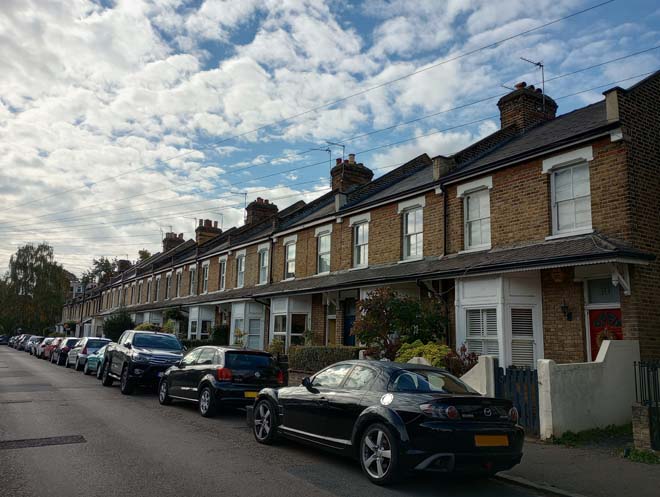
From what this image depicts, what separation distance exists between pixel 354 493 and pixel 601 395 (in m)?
6.13

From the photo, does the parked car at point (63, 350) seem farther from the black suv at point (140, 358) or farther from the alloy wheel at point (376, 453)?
the alloy wheel at point (376, 453)

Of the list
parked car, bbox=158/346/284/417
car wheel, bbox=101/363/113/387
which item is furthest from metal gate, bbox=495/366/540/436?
car wheel, bbox=101/363/113/387

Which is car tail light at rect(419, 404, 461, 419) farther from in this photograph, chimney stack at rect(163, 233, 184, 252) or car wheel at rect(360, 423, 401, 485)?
chimney stack at rect(163, 233, 184, 252)

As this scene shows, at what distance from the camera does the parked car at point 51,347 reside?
1221 inches

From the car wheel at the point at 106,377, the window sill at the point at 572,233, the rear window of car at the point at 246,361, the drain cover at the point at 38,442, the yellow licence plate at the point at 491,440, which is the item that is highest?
the window sill at the point at 572,233

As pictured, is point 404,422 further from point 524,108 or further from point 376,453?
point 524,108

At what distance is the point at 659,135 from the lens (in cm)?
1283

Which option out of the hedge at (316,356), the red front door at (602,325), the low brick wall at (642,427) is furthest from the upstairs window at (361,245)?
the low brick wall at (642,427)

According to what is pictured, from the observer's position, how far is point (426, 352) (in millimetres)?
12617

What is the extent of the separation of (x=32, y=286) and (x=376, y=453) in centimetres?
7038

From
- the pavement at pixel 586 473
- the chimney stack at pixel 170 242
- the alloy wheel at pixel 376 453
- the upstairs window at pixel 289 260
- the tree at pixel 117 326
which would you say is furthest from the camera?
the chimney stack at pixel 170 242

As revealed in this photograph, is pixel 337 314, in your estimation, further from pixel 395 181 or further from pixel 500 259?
pixel 500 259

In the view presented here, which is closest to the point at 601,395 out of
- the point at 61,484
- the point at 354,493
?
the point at 354,493

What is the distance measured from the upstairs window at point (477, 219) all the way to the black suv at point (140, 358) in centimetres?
862
